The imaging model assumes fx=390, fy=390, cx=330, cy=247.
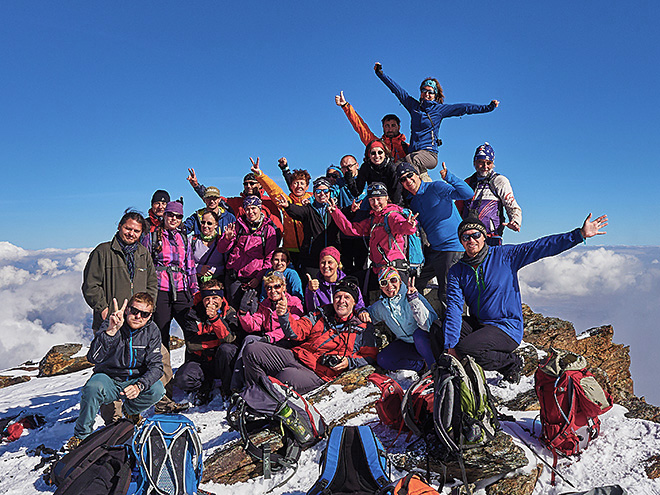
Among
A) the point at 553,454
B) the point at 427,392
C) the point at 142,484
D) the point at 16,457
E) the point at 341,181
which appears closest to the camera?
the point at 142,484

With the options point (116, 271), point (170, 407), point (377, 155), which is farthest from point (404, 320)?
point (116, 271)

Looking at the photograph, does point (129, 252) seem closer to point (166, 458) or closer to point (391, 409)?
point (166, 458)

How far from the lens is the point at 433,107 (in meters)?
10.6

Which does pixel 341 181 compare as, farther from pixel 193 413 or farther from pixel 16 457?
pixel 16 457

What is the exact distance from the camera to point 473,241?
6.15 metres

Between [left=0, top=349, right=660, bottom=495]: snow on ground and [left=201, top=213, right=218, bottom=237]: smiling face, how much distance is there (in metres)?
3.86

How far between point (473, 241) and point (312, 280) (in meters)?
3.26

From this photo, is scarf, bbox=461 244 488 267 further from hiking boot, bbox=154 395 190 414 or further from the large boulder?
the large boulder

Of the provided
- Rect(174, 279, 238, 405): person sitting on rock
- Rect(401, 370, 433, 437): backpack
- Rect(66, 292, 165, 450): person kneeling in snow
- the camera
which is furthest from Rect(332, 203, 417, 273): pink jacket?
Rect(66, 292, 165, 450): person kneeling in snow

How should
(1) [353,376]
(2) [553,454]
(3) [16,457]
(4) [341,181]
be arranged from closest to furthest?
(2) [553,454] < (3) [16,457] < (1) [353,376] < (4) [341,181]

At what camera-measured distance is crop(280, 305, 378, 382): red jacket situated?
714 cm

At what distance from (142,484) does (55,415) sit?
5965 millimetres

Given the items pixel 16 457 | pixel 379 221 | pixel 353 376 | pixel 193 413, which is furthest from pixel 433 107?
pixel 16 457

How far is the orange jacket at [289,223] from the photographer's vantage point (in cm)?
945
